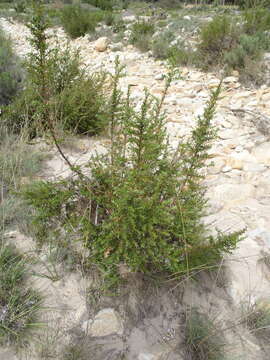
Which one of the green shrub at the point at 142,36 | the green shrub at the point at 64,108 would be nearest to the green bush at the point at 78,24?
the green shrub at the point at 142,36

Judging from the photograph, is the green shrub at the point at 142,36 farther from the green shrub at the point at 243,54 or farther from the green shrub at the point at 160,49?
the green shrub at the point at 243,54

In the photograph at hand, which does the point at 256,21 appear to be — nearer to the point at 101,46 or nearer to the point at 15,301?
the point at 101,46

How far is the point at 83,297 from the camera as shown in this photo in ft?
4.99

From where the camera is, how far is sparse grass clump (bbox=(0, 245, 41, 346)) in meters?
1.31

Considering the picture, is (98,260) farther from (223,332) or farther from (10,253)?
(223,332)

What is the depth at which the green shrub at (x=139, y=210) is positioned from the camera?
4.42ft

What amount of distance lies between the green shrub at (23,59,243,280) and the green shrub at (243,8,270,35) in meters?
5.85

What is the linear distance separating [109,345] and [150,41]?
692cm

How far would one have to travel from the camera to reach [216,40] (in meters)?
5.39

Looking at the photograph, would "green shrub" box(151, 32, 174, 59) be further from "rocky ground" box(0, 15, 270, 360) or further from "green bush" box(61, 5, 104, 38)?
"rocky ground" box(0, 15, 270, 360)

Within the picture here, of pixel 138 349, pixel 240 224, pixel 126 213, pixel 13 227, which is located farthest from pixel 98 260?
pixel 240 224

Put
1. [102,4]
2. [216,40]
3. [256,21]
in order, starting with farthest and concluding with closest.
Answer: [102,4], [256,21], [216,40]

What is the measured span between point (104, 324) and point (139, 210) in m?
0.65

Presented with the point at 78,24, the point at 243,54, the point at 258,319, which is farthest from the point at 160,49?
the point at 258,319
